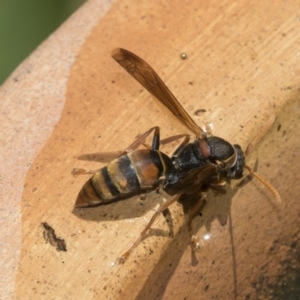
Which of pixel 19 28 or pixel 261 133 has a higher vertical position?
pixel 19 28

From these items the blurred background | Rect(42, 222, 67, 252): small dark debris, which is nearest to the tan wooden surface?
Rect(42, 222, 67, 252): small dark debris

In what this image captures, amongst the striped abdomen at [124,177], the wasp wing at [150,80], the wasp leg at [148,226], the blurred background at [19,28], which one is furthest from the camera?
the blurred background at [19,28]

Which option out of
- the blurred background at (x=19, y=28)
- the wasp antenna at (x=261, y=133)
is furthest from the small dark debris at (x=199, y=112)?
the blurred background at (x=19, y=28)

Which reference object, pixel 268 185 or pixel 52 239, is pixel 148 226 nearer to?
pixel 52 239

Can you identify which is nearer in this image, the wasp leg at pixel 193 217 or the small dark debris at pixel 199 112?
the wasp leg at pixel 193 217

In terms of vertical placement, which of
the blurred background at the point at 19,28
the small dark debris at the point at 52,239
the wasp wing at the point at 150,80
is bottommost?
the small dark debris at the point at 52,239

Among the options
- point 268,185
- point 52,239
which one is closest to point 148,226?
point 52,239

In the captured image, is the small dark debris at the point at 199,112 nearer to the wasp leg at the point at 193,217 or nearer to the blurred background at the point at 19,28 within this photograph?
the wasp leg at the point at 193,217

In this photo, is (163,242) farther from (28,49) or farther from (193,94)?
(28,49)
